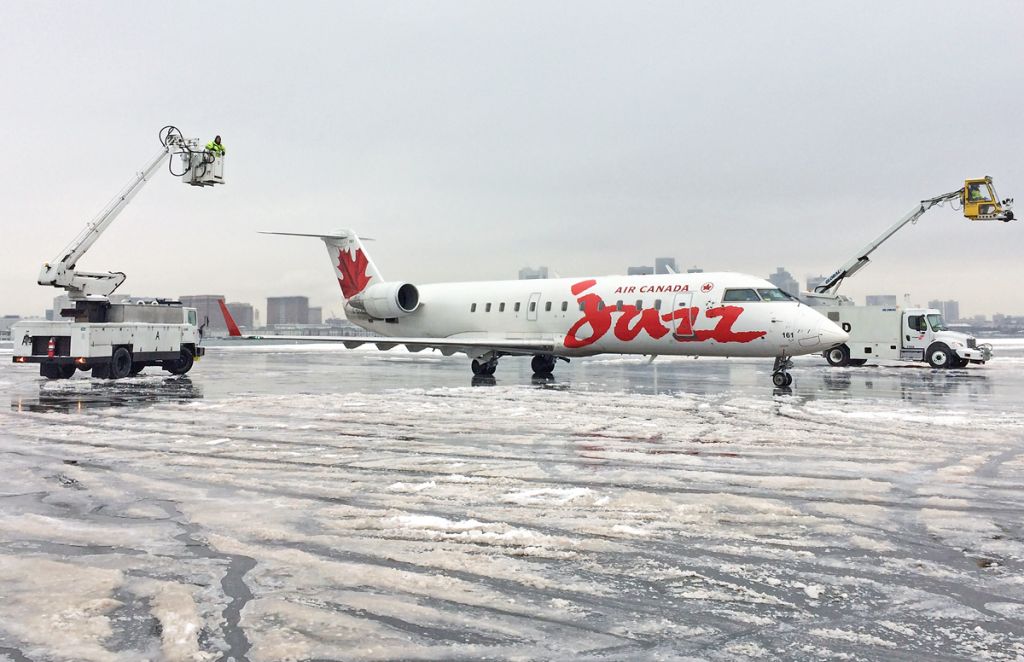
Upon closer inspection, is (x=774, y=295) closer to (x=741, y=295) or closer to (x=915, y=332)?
(x=741, y=295)

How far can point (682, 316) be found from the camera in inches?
719

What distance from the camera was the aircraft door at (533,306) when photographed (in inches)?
844

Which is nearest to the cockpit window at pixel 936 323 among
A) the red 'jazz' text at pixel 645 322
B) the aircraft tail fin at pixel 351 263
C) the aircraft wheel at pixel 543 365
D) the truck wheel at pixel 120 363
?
the red 'jazz' text at pixel 645 322

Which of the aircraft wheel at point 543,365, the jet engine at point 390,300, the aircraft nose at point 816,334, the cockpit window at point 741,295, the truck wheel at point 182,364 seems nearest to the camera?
the aircraft nose at point 816,334

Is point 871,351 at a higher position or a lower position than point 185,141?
lower

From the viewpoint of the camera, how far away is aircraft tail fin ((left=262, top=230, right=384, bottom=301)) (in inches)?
1064

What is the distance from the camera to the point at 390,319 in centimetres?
2534

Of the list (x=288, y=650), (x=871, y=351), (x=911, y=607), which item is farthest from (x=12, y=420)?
(x=871, y=351)

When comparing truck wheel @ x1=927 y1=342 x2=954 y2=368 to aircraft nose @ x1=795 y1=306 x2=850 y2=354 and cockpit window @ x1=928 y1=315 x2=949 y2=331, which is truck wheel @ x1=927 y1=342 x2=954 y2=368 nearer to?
cockpit window @ x1=928 y1=315 x2=949 y2=331

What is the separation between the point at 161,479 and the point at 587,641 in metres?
5.16

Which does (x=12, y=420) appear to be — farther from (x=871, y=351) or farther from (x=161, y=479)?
(x=871, y=351)

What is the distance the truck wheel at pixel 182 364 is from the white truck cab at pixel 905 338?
2293 centimetres

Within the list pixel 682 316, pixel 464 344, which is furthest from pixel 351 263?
pixel 682 316

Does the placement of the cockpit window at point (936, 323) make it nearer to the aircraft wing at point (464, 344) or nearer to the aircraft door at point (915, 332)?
the aircraft door at point (915, 332)
